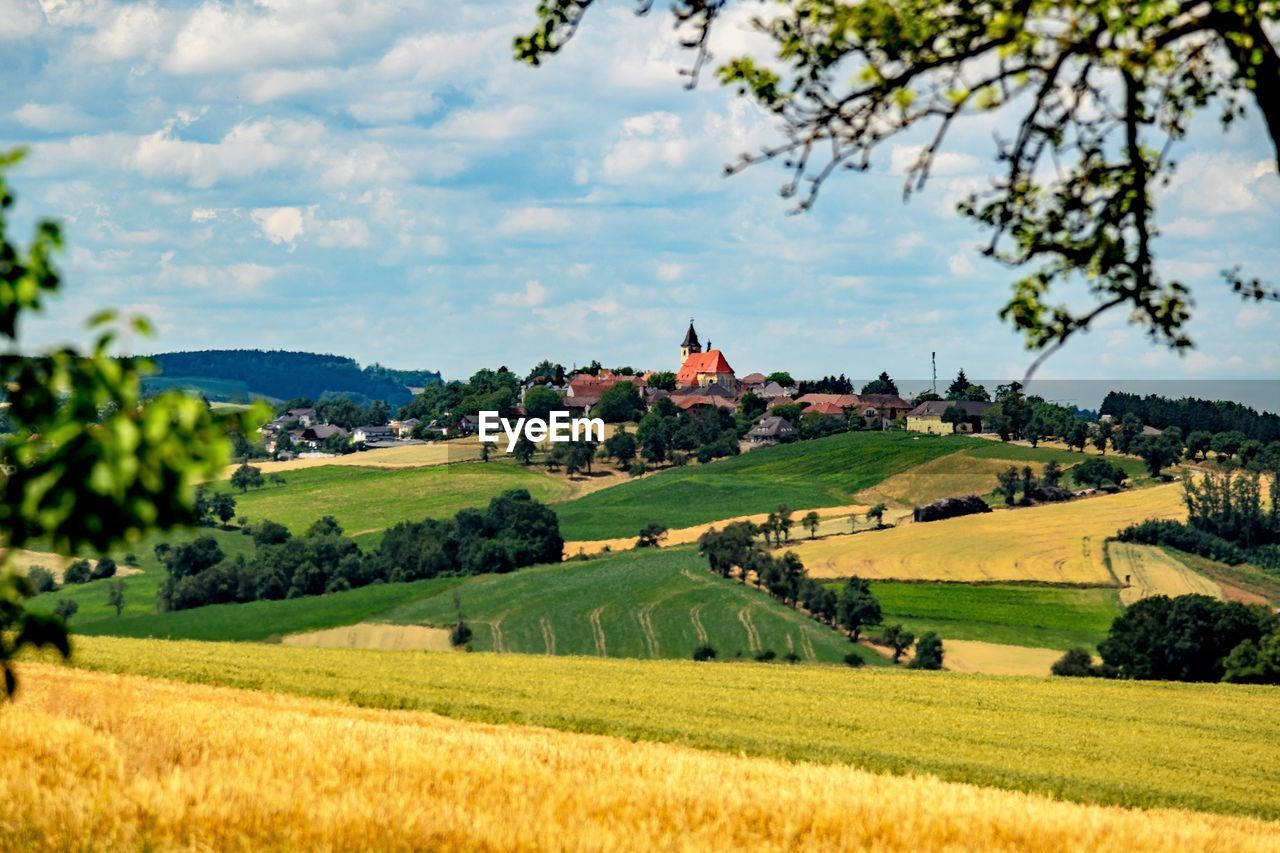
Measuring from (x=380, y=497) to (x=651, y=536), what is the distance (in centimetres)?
4992

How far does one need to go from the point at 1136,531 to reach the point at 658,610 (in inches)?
1890

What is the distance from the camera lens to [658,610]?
385 ft

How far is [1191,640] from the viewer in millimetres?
71250

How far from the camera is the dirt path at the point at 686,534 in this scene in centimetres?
15075

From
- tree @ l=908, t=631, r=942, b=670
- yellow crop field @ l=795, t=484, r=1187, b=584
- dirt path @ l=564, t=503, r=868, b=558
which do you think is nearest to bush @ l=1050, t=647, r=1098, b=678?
tree @ l=908, t=631, r=942, b=670

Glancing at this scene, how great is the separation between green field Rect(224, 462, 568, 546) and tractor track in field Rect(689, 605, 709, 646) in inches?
2359

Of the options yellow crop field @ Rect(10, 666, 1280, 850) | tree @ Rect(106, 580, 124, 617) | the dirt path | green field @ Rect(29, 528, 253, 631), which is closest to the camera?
yellow crop field @ Rect(10, 666, 1280, 850)

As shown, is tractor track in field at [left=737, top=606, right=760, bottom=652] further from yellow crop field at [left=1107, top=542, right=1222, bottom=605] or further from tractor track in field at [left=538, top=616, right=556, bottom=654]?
yellow crop field at [left=1107, top=542, right=1222, bottom=605]

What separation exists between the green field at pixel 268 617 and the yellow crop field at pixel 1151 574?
62009 mm

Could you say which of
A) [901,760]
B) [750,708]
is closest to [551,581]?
[750,708]

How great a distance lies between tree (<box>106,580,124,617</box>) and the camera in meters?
140

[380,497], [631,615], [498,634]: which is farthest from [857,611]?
[380,497]

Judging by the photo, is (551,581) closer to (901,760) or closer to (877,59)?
(901,760)

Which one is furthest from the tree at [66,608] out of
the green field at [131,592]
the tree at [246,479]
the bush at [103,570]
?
the tree at [246,479]
